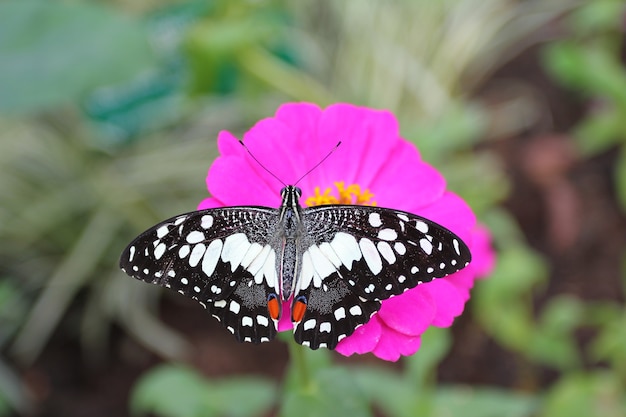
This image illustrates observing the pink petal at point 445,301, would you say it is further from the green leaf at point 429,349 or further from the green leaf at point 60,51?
the green leaf at point 60,51

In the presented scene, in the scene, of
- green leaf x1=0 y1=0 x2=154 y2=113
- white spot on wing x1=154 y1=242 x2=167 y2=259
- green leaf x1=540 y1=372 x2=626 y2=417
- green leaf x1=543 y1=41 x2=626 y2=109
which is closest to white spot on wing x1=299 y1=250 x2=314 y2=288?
white spot on wing x1=154 y1=242 x2=167 y2=259

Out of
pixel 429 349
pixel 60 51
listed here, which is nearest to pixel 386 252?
pixel 429 349

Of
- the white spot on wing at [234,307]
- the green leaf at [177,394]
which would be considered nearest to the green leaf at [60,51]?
the green leaf at [177,394]

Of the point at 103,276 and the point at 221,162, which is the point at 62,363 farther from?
the point at 221,162

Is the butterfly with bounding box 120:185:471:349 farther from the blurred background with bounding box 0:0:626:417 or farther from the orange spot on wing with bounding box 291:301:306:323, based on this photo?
the blurred background with bounding box 0:0:626:417

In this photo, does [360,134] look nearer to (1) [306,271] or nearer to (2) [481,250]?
(1) [306,271]

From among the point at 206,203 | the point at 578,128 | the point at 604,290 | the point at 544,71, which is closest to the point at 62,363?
the point at 206,203
